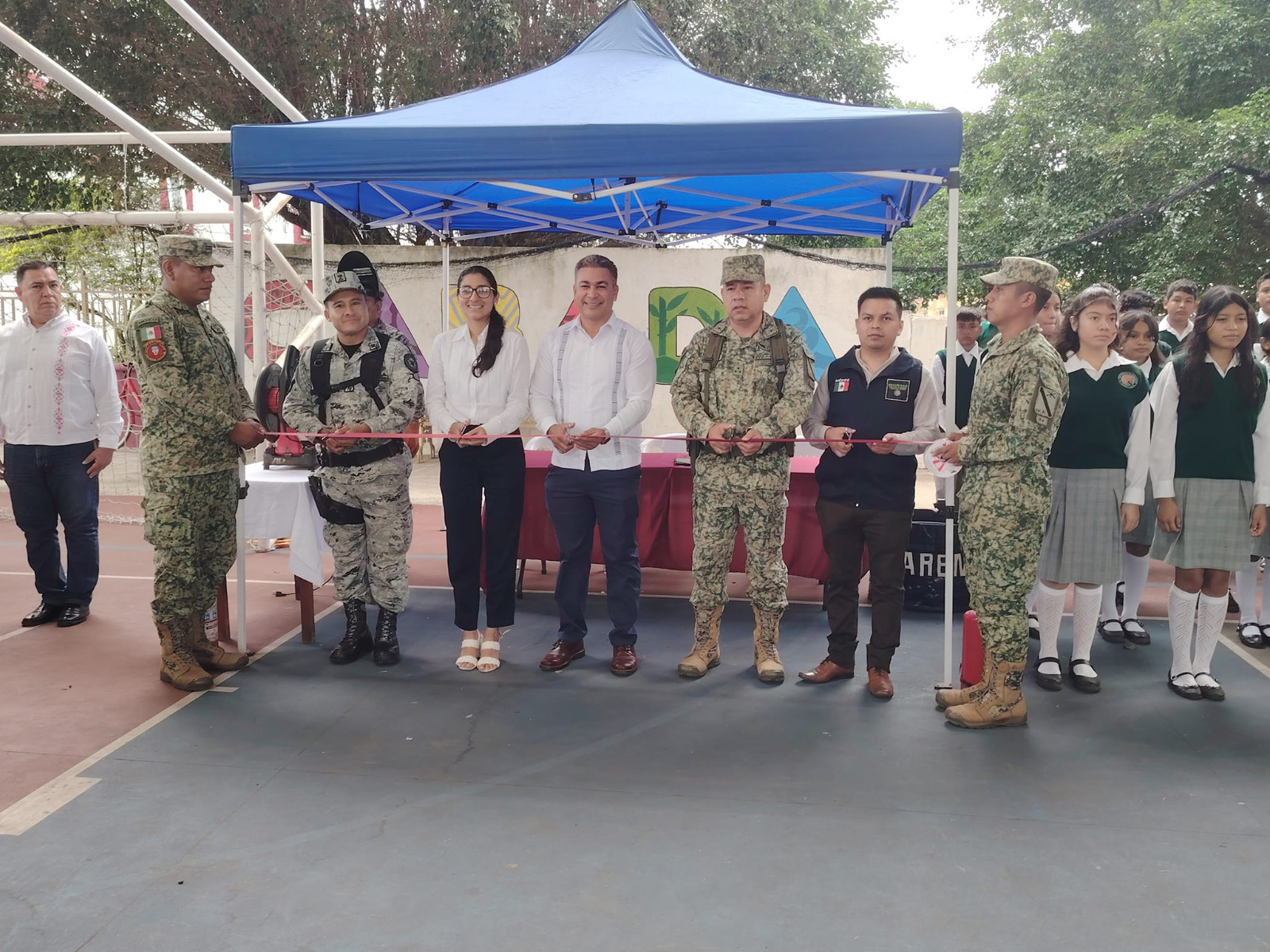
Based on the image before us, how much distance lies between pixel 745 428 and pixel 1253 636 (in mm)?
2771

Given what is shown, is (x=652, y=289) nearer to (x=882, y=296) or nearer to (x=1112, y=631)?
(x=1112, y=631)

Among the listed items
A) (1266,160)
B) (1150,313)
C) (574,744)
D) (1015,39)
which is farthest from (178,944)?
(1015,39)

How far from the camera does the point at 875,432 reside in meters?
3.98

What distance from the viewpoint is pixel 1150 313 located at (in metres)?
4.66

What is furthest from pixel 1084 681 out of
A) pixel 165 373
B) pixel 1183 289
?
pixel 165 373

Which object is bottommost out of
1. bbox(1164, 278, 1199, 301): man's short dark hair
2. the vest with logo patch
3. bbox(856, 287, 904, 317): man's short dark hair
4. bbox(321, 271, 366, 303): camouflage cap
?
the vest with logo patch

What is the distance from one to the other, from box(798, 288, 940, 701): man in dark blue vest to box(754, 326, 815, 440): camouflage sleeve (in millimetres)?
126

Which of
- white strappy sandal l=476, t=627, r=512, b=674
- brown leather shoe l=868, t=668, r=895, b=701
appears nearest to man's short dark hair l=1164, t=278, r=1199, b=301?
brown leather shoe l=868, t=668, r=895, b=701

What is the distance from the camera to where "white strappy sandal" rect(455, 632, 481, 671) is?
434 cm

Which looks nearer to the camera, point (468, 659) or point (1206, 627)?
point (1206, 627)

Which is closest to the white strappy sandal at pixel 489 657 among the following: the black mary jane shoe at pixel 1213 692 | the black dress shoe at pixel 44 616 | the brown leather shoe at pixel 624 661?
the brown leather shoe at pixel 624 661

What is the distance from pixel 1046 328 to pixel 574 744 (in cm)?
357

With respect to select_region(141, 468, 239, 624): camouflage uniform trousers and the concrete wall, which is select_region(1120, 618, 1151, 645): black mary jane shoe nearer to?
select_region(141, 468, 239, 624): camouflage uniform trousers

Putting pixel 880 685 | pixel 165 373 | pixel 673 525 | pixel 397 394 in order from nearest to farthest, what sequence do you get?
pixel 165 373 < pixel 880 685 < pixel 397 394 < pixel 673 525
